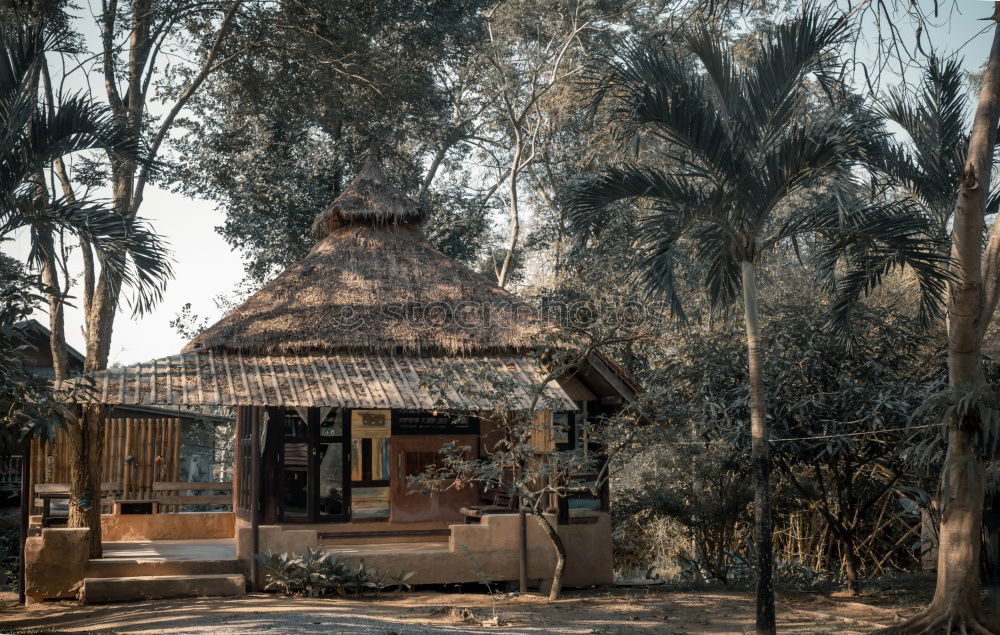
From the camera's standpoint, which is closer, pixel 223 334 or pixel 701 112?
pixel 701 112

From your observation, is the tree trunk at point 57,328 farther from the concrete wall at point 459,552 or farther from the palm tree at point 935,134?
the palm tree at point 935,134

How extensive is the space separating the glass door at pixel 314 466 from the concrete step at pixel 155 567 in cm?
186

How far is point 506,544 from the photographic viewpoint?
11461 mm

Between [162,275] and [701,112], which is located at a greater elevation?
[701,112]

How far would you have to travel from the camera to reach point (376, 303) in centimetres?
1322

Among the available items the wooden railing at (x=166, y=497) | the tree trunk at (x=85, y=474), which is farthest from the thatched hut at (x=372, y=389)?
the tree trunk at (x=85, y=474)

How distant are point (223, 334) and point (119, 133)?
3.43 meters

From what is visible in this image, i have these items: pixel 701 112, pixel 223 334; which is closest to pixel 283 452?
pixel 223 334

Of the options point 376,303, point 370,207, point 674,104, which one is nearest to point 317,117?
point 370,207

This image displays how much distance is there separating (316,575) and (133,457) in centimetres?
562

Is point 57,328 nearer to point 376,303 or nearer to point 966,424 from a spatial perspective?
point 376,303

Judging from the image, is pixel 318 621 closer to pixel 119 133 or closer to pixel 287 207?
pixel 119 133

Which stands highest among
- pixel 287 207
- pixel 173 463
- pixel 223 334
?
pixel 287 207

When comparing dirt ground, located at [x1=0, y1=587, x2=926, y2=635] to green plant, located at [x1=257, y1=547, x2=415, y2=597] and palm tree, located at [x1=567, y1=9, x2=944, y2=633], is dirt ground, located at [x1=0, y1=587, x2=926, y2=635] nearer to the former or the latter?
green plant, located at [x1=257, y1=547, x2=415, y2=597]
